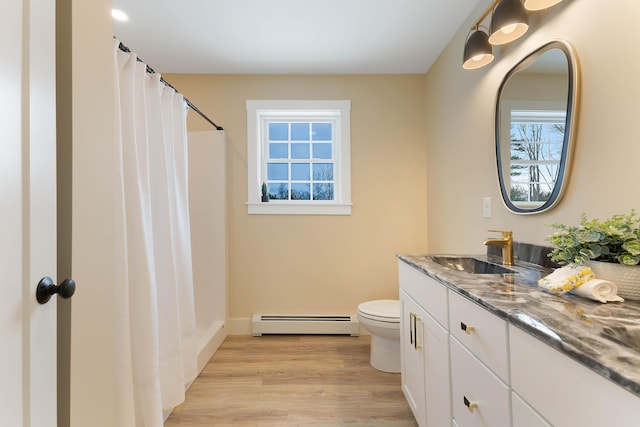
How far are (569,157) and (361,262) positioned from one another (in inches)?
74.3

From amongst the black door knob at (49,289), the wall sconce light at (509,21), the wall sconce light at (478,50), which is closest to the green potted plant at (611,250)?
the wall sconce light at (509,21)

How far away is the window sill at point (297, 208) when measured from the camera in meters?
2.81

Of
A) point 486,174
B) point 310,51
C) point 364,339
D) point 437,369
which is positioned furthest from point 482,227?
point 310,51

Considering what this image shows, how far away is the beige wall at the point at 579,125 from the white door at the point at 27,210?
5.81ft

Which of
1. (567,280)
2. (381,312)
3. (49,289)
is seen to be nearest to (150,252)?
(49,289)

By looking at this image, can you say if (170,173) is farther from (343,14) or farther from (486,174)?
(486,174)

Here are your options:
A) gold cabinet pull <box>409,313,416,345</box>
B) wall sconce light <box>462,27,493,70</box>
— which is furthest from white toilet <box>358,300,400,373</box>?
wall sconce light <box>462,27,493,70</box>

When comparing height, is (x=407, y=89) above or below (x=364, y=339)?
above

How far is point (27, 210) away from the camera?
737 millimetres

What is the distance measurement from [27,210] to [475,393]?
1361 mm

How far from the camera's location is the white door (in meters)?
0.67

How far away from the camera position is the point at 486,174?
1.80 m

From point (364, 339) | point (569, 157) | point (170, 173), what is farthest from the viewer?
point (364, 339)

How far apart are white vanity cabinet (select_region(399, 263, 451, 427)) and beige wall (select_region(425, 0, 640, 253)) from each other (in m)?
0.60
